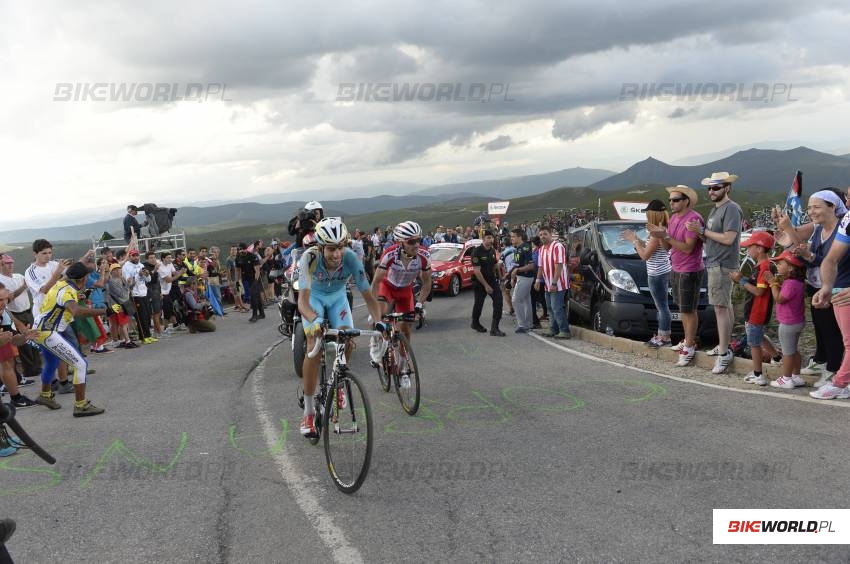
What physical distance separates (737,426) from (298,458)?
409 centimetres

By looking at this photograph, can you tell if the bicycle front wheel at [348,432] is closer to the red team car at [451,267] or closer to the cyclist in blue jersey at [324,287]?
the cyclist in blue jersey at [324,287]

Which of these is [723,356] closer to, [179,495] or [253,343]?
[179,495]

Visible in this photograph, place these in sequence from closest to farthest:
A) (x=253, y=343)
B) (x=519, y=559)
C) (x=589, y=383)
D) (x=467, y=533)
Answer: (x=519, y=559) < (x=467, y=533) < (x=589, y=383) < (x=253, y=343)

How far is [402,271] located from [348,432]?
140 inches

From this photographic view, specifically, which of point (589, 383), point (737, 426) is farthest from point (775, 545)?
point (589, 383)

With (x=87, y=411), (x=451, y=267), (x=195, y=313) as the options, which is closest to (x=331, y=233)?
(x=87, y=411)

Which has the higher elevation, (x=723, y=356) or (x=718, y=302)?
(x=718, y=302)

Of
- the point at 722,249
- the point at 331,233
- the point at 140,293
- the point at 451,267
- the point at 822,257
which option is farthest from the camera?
the point at 451,267

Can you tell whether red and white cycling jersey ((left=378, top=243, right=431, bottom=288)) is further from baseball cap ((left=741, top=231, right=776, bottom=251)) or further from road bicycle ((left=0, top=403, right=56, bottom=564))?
road bicycle ((left=0, top=403, right=56, bottom=564))

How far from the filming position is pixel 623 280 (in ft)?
32.9

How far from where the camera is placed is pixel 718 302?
7.68 m

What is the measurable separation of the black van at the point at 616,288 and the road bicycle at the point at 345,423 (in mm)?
5910

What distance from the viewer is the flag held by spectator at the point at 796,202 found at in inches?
323

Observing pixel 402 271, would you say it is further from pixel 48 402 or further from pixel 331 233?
pixel 48 402
